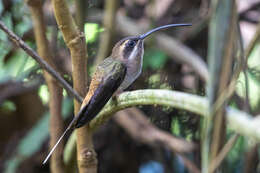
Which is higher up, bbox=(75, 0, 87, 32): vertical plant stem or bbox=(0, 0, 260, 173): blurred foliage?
bbox=(75, 0, 87, 32): vertical plant stem

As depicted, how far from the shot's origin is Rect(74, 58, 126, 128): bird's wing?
1199mm

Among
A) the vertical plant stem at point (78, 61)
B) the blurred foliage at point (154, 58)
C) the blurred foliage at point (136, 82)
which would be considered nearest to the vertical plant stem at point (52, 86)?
the blurred foliage at point (136, 82)

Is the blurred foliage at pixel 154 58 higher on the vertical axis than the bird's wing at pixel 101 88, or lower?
lower

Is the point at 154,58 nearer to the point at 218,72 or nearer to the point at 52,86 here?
the point at 52,86

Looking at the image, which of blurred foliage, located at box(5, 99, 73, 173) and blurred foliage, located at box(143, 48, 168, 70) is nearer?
blurred foliage, located at box(5, 99, 73, 173)

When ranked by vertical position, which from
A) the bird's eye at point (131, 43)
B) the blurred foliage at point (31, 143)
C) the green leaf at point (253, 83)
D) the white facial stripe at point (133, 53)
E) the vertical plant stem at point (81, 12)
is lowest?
the blurred foliage at point (31, 143)

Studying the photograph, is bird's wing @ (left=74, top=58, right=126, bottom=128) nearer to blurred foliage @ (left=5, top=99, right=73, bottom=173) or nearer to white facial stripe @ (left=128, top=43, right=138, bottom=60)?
white facial stripe @ (left=128, top=43, right=138, bottom=60)

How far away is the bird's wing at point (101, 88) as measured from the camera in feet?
3.93

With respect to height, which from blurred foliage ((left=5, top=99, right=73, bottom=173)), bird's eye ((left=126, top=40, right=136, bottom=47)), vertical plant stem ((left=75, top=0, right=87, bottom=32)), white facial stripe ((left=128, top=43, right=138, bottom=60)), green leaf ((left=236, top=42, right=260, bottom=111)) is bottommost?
blurred foliage ((left=5, top=99, right=73, bottom=173))

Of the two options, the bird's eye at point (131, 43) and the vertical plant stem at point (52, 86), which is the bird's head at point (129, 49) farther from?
the vertical plant stem at point (52, 86)

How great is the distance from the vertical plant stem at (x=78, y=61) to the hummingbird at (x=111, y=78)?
45 millimetres

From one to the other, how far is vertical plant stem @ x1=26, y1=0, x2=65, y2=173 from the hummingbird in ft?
0.58

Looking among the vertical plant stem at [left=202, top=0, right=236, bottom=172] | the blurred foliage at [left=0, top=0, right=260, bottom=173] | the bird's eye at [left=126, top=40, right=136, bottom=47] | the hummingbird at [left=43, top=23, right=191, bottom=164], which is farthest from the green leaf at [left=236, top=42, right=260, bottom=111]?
the vertical plant stem at [left=202, top=0, right=236, bottom=172]

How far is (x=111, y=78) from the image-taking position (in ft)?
4.72
